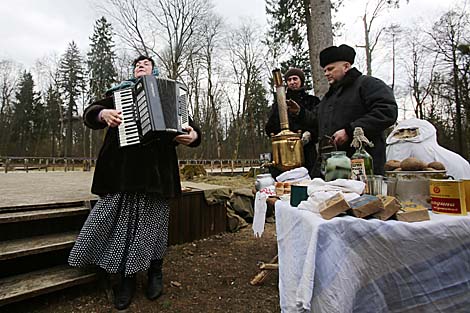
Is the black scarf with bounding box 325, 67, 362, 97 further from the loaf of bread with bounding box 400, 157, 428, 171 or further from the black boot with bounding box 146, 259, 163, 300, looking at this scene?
the black boot with bounding box 146, 259, 163, 300

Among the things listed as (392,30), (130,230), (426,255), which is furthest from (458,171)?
(392,30)

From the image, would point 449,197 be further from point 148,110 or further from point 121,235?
point 121,235

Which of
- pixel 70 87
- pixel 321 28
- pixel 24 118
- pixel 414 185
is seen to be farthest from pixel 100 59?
pixel 414 185

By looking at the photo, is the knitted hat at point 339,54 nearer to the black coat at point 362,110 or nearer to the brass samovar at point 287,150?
the black coat at point 362,110

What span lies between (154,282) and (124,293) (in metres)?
0.21

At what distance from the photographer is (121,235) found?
1.78m

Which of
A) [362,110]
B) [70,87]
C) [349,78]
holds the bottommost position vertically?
[362,110]

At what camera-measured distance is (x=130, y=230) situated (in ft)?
5.95

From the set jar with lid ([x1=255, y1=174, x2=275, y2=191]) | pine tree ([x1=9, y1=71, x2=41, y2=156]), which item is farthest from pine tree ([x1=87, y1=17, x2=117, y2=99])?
jar with lid ([x1=255, y1=174, x2=275, y2=191])

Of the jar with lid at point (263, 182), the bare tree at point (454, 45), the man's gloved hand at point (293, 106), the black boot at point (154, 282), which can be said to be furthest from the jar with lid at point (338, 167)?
the bare tree at point (454, 45)

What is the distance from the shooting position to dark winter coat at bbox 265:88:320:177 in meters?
2.09

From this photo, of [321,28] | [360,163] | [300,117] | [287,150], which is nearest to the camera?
[360,163]

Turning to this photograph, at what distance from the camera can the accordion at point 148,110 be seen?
1.65 meters

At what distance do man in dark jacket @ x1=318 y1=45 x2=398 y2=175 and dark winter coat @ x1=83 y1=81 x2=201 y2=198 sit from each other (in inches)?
43.9
